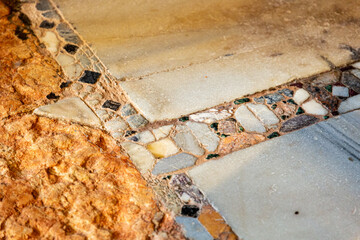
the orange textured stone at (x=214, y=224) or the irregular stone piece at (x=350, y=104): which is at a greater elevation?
the irregular stone piece at (x=350, y=104)

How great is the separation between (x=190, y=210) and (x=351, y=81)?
1.69 metres

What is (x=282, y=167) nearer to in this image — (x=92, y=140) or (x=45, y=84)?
(x=92, y=140)

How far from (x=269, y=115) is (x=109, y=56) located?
1316 millimetres

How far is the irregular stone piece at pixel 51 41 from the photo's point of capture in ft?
9.89

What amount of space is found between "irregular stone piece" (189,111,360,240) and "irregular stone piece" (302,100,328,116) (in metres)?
0.15

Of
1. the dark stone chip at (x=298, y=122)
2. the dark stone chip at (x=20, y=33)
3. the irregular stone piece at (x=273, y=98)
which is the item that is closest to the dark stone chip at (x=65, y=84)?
the dark stone chip at (x=20, y=33)

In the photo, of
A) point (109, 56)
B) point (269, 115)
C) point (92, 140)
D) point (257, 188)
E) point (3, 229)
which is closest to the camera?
point (3, 229)

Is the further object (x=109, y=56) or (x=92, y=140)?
(x=109, y=56)

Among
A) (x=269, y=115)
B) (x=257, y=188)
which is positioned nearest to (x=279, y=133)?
(x=269, y=115)

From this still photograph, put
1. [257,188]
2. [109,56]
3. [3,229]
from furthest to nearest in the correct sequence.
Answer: [109,56]
[257,188]
[3,229]

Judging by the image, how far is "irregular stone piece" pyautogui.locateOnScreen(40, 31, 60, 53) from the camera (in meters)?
3.01

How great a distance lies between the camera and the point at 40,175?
81.1 inches

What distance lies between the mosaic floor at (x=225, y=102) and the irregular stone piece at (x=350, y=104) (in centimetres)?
1

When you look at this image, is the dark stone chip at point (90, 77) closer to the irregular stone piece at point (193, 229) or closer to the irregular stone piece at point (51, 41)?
the irregular stone piece at point (51, 41)
